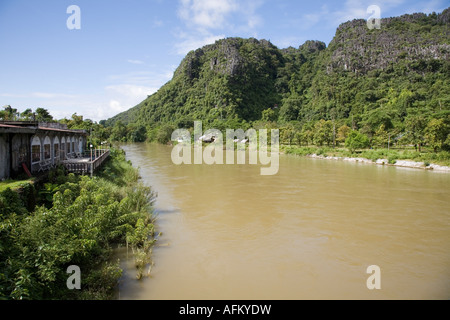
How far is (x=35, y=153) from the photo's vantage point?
A: 13.7 metres

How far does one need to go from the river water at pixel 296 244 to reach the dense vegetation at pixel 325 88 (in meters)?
→ 24.9

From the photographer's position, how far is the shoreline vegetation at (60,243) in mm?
5527

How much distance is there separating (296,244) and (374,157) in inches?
1131

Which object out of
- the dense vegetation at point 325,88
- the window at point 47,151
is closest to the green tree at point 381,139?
the dense vegetation at point 325,88

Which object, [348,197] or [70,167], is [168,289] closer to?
[70,167]

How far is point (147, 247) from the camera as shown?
895cm

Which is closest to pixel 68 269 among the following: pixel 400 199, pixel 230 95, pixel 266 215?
pixel 266 215

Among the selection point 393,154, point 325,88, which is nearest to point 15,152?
point 393,154

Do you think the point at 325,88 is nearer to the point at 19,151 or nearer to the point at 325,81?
the point at 325,81

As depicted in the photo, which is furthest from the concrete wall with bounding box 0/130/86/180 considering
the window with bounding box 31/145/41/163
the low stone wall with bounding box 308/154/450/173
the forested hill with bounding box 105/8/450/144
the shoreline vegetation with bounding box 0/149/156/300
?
the forested hill with bounding box 105/8/450/144
